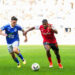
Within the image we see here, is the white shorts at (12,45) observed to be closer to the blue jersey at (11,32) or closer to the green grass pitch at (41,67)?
the blue jersey at (11,32)

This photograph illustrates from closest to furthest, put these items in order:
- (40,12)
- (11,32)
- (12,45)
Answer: (11,32) → (12,45) → (40,12)

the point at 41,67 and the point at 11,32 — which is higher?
the point at 11,32

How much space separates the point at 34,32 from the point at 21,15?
3.46 meters

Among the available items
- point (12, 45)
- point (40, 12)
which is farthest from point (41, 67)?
point (40, 12)

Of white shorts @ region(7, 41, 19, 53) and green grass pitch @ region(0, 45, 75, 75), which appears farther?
white shorts @ region(7, 41, 19, 53)

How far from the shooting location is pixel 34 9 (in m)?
42.2

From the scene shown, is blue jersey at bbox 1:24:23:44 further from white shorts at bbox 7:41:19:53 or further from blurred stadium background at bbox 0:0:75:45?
blurred stadium background at bbox 0:0:75:45

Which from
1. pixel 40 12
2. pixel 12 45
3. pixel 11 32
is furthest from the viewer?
pixel 40 12

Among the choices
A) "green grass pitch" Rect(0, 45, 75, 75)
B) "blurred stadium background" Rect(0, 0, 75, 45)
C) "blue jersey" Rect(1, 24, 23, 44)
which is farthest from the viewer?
"blurred stadium background" Rect(0, 0, 75, 45)

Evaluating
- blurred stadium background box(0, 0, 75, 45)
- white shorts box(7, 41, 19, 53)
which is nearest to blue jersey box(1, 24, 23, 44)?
white shorts box(7, 41, 19, 53)

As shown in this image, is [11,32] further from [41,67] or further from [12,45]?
[41,67]

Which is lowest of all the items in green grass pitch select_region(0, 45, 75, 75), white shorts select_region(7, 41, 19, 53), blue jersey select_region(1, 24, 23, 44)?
green grass pitch select_region(0, 45, 75, 75)

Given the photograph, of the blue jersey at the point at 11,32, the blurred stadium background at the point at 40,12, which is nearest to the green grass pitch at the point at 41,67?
the blue jersey at the point at 11,32

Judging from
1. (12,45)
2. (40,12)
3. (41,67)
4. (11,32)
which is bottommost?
(41,67)
